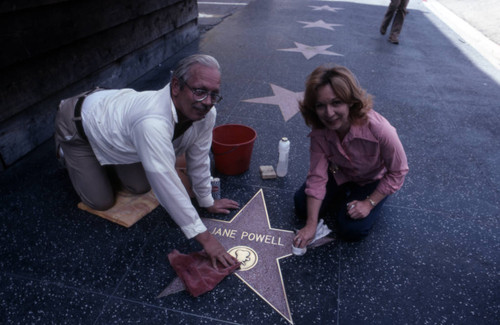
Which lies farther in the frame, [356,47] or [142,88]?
[356,47]

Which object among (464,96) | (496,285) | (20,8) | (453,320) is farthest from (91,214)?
(464,96)

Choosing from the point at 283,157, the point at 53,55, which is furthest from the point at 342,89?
the point at 53,55

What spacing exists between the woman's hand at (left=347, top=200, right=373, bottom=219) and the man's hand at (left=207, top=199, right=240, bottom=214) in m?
0.86

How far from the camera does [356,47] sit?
6637mm

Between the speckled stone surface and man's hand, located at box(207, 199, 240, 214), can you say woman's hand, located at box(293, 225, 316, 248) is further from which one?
man's hand, located at box(207, 199, 240, 214)

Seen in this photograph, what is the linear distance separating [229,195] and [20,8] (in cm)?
229

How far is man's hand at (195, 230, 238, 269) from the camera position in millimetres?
1946

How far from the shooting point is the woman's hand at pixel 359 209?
216cm

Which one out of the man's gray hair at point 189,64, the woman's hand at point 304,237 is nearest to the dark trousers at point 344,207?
the woman's hand at point 304,237

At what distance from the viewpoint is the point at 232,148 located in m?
2.69

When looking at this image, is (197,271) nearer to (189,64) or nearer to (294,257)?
(294,257)

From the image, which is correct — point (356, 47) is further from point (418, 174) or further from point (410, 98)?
point (418, 174)

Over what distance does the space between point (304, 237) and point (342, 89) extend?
0.98m

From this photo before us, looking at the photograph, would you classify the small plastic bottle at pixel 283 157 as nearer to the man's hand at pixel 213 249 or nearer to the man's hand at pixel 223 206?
the man's hand at pixel 223 206
